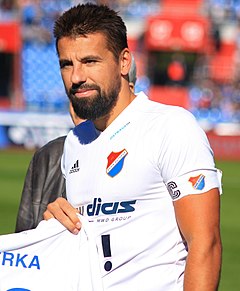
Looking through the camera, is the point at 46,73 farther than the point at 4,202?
Yes

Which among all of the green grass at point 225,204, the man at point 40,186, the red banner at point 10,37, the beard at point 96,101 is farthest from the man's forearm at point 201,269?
the red banner at point 10,37

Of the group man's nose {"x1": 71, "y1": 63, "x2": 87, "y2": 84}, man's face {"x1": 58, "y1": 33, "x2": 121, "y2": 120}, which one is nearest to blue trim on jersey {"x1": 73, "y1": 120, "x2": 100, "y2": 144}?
man's face {"x1": 58, "y1": 33, "x2": 121, "y2": 120}

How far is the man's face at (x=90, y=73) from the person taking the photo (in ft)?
9.00

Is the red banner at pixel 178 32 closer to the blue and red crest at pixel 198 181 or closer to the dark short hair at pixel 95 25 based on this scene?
the dark short hair at pixel 95 25

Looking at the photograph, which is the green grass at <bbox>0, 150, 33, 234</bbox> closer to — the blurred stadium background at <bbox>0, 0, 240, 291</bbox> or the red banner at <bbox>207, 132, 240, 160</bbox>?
Result: the blurred stadium background at <bbox>0, 0, 240, 291</bbox>

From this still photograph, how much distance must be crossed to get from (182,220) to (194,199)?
0.08 meters

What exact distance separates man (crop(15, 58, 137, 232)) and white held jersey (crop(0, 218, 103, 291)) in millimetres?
873

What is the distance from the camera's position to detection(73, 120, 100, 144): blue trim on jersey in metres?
3.00

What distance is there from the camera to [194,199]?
253 centimetres

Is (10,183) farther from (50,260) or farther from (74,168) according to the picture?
(50,260)

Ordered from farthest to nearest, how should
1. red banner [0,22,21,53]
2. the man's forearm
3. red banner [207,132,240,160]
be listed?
red banner [0,22,21,53]
red banner [207,132,240,160]
the man's forearm

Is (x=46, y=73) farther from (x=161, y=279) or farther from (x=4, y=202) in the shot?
(x=161, y=279)

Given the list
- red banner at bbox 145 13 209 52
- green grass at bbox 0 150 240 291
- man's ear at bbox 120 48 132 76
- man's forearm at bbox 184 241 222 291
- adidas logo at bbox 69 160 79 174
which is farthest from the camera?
red banner at bbox 145 13 209 52

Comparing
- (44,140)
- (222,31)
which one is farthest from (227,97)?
(44,140)
